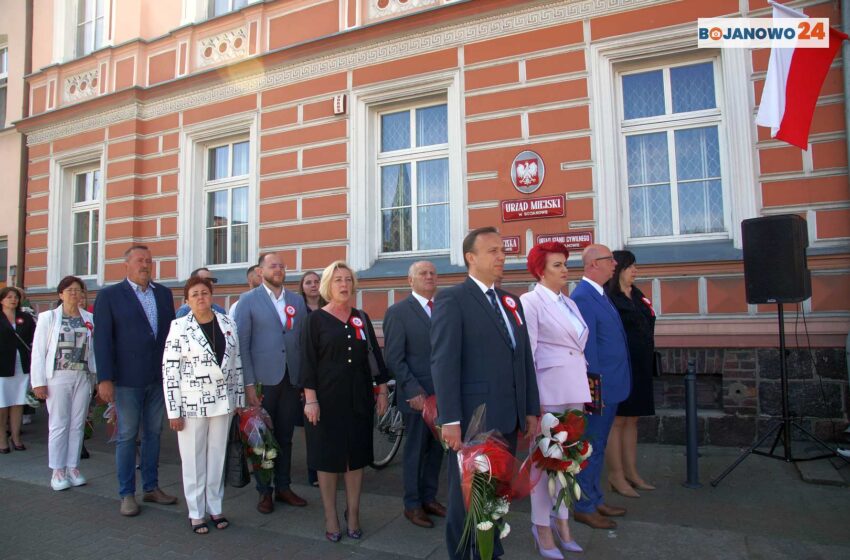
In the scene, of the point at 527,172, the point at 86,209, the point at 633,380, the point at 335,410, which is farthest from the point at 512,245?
the point at 86,209

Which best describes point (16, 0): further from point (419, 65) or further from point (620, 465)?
point (620, 465)

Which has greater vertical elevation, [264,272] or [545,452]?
[264,272]

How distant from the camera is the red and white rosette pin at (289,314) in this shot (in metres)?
5.10

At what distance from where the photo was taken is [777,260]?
5.13 metres

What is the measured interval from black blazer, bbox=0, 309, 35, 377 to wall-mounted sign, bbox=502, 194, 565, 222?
237 inches

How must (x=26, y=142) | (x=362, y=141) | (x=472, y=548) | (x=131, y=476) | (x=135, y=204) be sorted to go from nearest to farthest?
(x=472, y=548) < (x=131, y=476) < (x=362, y=141) < (x=135, y=204) < (x=26, y=142)

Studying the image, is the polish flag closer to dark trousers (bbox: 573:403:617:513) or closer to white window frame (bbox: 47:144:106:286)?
dark trousers (bbox: 573:403:617:513)

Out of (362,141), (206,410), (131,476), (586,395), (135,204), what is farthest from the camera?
(135,204)

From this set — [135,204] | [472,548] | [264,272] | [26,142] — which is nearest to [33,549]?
[264,272]

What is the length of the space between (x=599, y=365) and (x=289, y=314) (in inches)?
103

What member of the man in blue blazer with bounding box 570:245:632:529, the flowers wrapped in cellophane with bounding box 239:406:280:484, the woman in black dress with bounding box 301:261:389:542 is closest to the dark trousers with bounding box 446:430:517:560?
the woman in black dress with bounding box 301:261:389:542

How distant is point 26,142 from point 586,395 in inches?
526

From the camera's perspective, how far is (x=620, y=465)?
16.3 feet

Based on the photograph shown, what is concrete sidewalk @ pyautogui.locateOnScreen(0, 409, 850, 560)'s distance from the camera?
3854 mm
